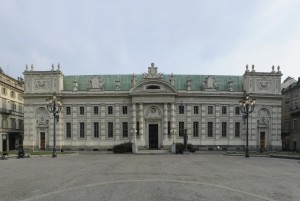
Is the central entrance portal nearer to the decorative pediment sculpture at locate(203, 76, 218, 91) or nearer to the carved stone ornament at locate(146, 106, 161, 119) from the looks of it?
the carved stone ornament at locate(146, 106, 161, 119)

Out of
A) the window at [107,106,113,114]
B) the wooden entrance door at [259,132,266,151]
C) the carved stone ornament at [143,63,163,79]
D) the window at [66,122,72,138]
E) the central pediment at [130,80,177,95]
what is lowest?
the wooden entrance door at [259,132,266,151]

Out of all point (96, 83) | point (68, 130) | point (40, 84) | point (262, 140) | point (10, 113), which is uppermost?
point (96, 83)

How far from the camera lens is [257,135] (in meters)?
47.6

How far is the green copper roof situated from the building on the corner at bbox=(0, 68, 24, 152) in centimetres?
1490

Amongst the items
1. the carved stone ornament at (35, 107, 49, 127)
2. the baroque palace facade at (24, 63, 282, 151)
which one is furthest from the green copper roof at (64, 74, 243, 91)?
the carved stone ornament at (35, 107, 49, 127)

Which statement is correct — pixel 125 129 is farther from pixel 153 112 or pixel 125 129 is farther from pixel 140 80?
pixel 140 80

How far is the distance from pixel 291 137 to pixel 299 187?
4787 cm

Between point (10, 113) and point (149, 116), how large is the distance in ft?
109

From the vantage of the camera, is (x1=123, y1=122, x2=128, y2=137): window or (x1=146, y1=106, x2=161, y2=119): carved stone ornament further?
(x1=123, y1=122, x2=128, y2=137): window

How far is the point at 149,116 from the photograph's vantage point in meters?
46.9

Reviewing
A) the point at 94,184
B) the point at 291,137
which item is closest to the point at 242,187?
the point at 94,184

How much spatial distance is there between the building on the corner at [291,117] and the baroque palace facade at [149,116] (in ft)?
23.0

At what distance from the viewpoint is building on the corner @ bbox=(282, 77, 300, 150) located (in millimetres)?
51466

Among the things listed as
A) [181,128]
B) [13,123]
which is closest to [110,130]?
[181,128]
